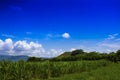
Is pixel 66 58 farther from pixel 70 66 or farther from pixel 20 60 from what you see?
pixel 20 60

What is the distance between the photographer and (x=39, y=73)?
82.4 ft

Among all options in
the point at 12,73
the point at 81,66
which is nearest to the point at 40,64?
the point at 12,73

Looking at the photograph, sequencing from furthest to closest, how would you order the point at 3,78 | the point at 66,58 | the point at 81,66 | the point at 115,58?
the point at 115,58
the point at 66,58
the point at 81,66
the point at 3,78

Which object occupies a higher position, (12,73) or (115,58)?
(115,58)

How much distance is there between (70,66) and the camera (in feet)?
105

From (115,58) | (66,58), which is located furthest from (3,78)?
(115,58)

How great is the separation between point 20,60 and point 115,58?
4534cm

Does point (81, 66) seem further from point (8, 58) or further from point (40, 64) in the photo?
point (8, 58)

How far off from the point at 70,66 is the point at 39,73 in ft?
25.8

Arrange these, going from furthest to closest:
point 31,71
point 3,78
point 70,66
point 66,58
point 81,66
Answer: point 66,58, point 81,66, point 70,66, point 31,71, point 3,78

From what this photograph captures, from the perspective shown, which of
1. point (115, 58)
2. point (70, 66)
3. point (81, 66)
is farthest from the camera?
point (115, 58)

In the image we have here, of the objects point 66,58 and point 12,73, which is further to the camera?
point 66,58

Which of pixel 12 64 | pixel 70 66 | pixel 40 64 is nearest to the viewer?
pixel 12 64

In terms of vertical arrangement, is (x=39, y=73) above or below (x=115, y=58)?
below
